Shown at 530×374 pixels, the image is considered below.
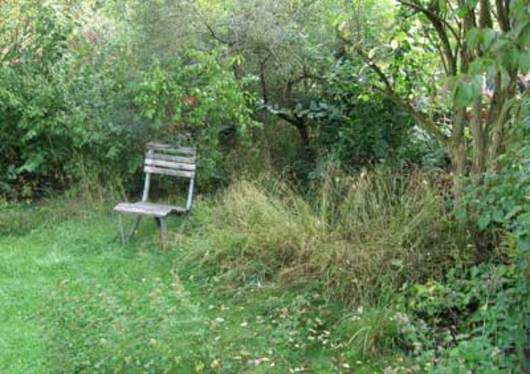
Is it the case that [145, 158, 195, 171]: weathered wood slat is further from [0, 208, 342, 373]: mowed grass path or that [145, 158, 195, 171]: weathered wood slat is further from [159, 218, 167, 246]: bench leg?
[0, 208, 342, 373]: mowed grass path

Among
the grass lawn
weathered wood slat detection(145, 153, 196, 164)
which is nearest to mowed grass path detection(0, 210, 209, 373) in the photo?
the grass lawn

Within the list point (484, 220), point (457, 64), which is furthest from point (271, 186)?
point (484, 220)

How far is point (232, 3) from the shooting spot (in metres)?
6.21

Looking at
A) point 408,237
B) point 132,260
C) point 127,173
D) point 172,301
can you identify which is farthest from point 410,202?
point 127,173

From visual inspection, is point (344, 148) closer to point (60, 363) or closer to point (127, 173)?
point (127, 173)

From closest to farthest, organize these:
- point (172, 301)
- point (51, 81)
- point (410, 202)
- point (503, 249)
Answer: point (503, 249) → point (172, 301) → point (410, 202) → point (51, 81)

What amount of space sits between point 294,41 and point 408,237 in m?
2.59

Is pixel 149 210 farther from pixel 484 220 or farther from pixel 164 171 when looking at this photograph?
pixel 484 220

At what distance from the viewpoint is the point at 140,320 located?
3.87 m

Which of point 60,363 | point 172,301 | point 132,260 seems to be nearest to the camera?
point 60,363

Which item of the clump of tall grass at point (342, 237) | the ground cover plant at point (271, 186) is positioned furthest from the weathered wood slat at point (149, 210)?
the clump of tall grass at point (342, 237)

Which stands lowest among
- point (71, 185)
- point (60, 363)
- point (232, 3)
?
point (60, 363)

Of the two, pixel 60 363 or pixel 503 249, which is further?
pixel 503 249

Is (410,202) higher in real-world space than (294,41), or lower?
lower
